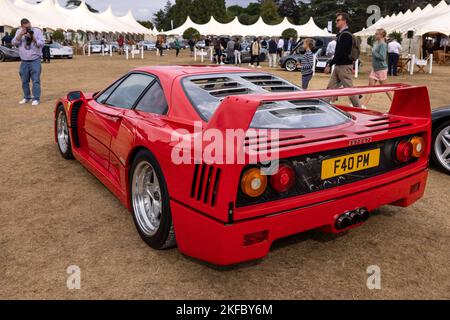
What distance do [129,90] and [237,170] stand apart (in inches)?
76.3

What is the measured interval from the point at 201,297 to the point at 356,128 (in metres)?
1.49

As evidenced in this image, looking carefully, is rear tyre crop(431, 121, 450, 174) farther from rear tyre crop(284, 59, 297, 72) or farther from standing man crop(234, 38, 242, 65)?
standing man crop(234, 38, 242, 65)

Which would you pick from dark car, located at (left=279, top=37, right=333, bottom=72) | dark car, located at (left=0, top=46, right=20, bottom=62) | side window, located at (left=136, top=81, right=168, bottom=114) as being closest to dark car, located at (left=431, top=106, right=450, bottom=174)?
side window, located at (left=136, top=81, right=168, bottom=114)

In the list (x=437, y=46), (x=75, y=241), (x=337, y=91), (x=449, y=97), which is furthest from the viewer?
(x=437, y=46)

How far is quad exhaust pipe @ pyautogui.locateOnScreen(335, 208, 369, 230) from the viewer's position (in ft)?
8.62

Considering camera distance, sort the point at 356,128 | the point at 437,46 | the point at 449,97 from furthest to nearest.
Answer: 1. the point at 437,46
2. the point at 449,97
3. the point at 356,128

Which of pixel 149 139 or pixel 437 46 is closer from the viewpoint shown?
pixel 149 139

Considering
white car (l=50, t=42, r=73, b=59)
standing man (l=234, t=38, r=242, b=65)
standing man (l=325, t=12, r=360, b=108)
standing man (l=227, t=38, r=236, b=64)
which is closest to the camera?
standing man (l=325, t=12, r=360, b=108)

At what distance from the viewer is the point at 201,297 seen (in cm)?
245

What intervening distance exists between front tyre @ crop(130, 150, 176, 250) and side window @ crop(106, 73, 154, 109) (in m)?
0.76

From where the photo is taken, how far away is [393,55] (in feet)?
59.6
